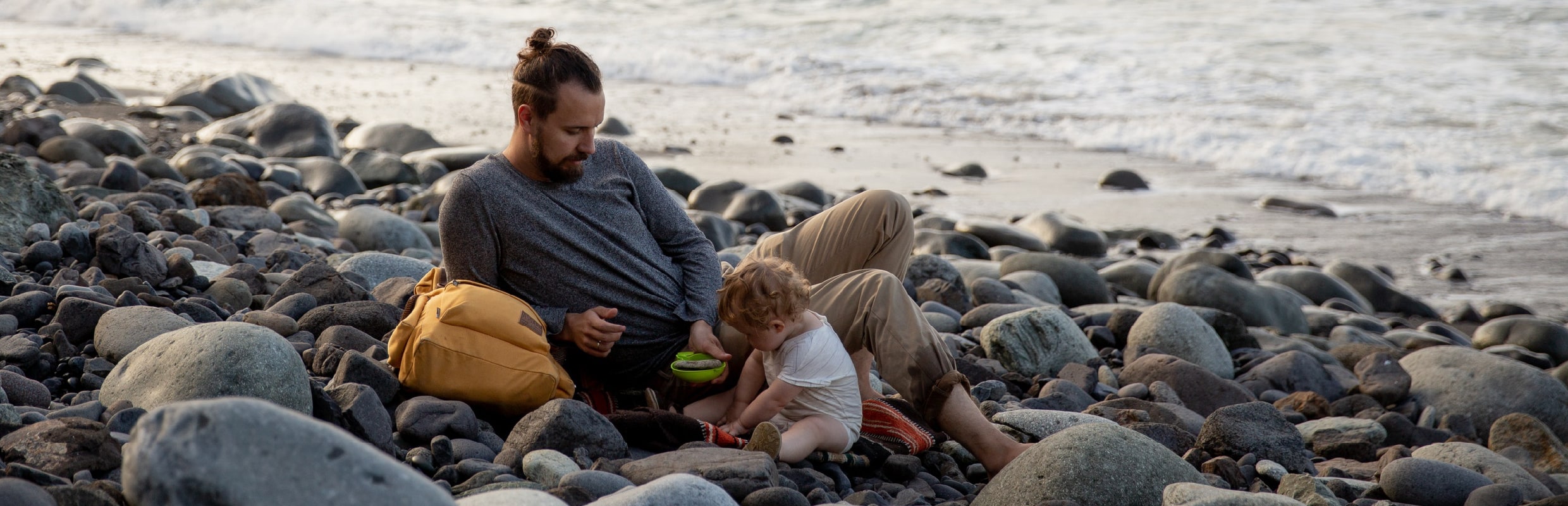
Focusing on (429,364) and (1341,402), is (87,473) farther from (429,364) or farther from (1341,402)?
(1341,402)

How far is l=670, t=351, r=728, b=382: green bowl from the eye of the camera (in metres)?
Result: 3.64

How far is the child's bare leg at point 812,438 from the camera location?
344cm

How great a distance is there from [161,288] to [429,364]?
1883mm

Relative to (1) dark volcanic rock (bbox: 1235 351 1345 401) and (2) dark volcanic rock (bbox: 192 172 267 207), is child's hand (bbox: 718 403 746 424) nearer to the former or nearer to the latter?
(1) dark volcanic rock (bbox: 1235 351 1345 401)

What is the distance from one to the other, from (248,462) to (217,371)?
1.43 m

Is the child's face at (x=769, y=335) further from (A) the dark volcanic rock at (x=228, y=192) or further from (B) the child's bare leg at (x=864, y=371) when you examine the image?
(A) the dark volcanic rock at (x=228, y=192)

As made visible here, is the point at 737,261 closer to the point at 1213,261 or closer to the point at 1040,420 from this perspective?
the point at 1040,420

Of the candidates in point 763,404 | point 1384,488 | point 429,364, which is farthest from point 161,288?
point 1384,488

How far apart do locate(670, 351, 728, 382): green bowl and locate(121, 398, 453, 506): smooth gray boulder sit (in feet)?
5.48

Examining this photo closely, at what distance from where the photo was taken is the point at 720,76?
15961 mm

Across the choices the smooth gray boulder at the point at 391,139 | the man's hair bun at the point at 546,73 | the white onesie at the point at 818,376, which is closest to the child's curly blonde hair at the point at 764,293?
the white onesie at the point at 818,376

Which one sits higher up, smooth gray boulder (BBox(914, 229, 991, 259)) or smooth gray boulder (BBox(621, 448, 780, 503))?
smooth gray boulder (BBox(621, 448, 780, 503))

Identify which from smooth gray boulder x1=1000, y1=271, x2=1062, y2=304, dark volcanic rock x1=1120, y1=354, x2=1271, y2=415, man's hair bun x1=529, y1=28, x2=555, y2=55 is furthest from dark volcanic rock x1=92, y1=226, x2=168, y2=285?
smooth gray boulder x1=1000, y1=271, x2=1062, y2=304

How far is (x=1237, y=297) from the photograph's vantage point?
6.84 metres
